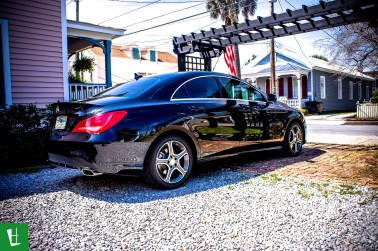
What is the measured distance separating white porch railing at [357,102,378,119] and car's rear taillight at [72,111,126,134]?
58.3 feet

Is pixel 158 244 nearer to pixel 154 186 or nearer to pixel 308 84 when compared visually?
pixel 154 186

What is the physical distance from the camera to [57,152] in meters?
3.91

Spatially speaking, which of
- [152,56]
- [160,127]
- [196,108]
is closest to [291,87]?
[152,56]

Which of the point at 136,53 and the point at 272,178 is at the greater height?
the point at 136,53

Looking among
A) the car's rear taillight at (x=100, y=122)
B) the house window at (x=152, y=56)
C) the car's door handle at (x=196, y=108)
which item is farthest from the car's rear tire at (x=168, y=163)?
the house window at (x=152, y=56)

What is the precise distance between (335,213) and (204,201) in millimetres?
1357

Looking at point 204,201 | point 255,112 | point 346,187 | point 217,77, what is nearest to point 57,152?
point 204,201

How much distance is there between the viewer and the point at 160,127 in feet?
12.7

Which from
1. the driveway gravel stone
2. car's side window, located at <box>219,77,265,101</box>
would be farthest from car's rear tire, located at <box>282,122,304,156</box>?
the driveway gravel stone

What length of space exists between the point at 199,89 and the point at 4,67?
5829 millimetres

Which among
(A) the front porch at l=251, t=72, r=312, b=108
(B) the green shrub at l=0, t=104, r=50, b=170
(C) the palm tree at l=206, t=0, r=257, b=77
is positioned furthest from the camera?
(A) the front porch at l=251, t=72, r=312, b=108
